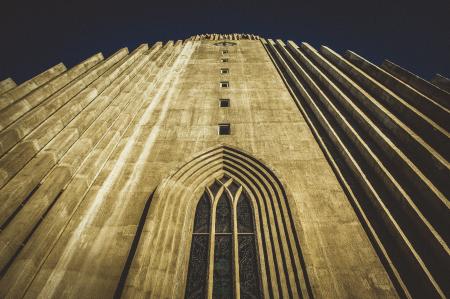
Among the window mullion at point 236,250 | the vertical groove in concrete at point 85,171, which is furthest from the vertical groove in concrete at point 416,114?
the vertical groove in concrete at point 85,171

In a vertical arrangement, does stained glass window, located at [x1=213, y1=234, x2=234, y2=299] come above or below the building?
below

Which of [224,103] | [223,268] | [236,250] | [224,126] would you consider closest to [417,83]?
[224,126]

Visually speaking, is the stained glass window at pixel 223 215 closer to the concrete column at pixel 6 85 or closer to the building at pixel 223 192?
the building at pixel 223 192

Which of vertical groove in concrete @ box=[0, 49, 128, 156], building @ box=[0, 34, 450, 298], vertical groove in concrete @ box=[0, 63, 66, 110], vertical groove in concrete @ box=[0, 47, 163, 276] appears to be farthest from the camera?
vertical groove in concrete @ box=[0, 63, 66, 110]

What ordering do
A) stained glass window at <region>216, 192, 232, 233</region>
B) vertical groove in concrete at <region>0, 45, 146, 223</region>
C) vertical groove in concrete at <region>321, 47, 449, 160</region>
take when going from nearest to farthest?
1. vertical groove in concrete at <region>0, 45, 146, 223</region>
2. vertical groove in concrete at <region>321, 47, 449, 160</region>
3. stained glass window at <region>216, 192, 232, 233</region>

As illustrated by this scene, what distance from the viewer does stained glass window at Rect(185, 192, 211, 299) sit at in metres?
5.96

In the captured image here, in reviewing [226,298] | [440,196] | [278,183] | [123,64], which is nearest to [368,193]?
[440,196]

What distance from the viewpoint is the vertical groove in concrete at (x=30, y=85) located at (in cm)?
717

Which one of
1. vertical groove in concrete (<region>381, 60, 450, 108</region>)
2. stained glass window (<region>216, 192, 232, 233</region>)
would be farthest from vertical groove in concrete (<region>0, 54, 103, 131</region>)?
vertical groove in concrete (<region>381, 60, 450, 108</region>)

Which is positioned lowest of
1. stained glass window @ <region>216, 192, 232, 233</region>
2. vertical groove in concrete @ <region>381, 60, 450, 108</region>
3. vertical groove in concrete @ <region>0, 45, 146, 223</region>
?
stained glass window @ <region>216, 192, 232, 233</region>

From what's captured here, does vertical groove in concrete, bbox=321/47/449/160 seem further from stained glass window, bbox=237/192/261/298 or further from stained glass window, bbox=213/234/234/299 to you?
stained glass window, bbox=213/234/234/299

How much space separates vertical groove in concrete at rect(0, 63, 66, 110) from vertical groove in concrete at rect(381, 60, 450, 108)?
12.9 metres

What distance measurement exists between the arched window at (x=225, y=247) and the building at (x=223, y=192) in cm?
4

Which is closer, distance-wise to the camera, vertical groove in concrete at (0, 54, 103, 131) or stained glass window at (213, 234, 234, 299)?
stained glass window at (213, 234, 234, 299)
